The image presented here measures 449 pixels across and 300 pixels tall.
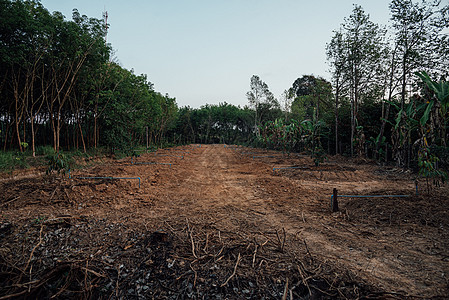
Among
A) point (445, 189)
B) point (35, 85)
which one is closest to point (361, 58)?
point (445, 189)

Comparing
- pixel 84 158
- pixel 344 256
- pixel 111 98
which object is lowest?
pixel 344 256

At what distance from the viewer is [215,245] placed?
2957mm

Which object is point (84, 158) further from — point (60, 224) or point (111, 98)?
point (60, 224)

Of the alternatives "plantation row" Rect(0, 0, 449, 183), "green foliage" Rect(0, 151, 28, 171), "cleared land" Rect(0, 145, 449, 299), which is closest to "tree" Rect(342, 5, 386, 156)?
"plantation row" Rect(0, 0, 449, 183)

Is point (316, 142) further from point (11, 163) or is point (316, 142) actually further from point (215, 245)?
point (11, 163)

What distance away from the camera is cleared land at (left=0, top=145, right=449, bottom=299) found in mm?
2201

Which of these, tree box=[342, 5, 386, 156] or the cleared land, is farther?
tree box=[342, 5, 386, 156]

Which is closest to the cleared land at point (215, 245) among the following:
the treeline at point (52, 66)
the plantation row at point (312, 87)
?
the plantation row at point (312, 87)

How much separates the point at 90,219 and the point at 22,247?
1.02m

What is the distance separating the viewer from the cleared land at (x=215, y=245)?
220cm

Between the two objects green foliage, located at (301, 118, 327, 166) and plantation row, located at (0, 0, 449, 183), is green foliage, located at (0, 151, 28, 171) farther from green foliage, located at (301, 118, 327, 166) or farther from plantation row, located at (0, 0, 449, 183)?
green foliage, located at (301, 118, 327, 166)

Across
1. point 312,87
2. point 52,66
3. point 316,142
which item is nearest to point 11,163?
point 52,66

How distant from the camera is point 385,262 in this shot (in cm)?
253

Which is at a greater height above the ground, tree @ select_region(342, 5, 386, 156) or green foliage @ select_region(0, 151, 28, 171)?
tree @ select_region(342, 5, 386, 156)
